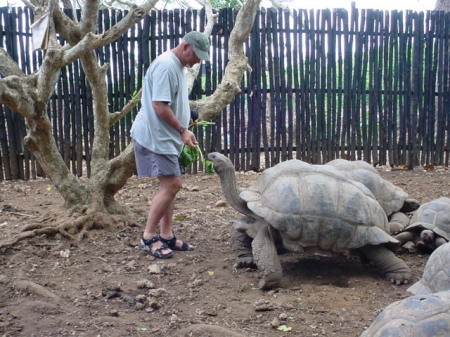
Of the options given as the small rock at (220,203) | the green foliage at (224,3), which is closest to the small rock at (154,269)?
the small rock at (220,203)

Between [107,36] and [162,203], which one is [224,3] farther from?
[162,203]

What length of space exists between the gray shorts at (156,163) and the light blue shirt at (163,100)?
67 millimetres

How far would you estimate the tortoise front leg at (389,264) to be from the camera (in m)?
4.80

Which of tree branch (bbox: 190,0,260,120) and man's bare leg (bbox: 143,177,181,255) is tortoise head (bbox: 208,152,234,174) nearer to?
man's bare leg (bbox: 143,177,181,255)

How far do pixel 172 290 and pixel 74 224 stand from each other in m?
1.74

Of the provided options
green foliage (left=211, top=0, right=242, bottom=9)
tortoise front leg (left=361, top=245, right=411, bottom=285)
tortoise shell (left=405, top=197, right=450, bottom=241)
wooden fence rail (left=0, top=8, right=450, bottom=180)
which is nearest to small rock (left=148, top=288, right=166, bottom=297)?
tortoise front leg (left=361, top=245, right=411, bottom=285)

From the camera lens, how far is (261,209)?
4.73 m

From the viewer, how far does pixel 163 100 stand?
489 cm

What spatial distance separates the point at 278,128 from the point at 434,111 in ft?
10.1

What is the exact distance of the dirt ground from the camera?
12.4ft

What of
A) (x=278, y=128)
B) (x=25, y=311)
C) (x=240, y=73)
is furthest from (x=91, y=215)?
(x=278, y=128)

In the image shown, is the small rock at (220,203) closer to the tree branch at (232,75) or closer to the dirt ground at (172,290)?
the dirt ground at (172,290)

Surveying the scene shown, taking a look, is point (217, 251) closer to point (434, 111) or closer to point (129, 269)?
point (129, 269)

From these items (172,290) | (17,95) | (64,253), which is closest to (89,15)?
(17,95)
